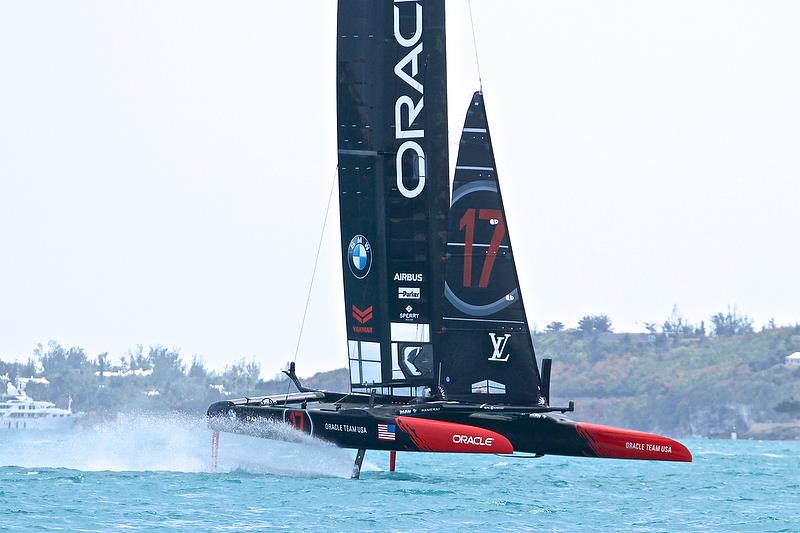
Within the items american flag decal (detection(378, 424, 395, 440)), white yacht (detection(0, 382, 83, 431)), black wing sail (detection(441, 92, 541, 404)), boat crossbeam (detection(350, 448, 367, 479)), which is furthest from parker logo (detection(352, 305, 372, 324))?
white yacht (detection(0, 382, 83, 431))

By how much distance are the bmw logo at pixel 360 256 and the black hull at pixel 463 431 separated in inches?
100

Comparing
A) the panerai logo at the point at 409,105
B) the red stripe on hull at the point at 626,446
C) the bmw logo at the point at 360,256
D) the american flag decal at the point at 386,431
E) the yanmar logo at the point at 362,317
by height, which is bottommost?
the red stripe on hull at the point at 626,446

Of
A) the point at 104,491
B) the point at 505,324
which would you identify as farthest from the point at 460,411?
the point at 104,491

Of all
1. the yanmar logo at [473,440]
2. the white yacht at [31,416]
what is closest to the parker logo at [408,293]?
the yanmar logo at [473,440]

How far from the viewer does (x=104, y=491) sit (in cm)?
2439

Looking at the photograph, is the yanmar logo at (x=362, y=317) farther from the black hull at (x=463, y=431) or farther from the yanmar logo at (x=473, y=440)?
the yanmar logo at (x=473, y=440)

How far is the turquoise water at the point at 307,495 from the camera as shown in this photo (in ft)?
67.7

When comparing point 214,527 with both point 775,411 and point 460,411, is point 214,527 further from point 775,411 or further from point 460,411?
point 775,411

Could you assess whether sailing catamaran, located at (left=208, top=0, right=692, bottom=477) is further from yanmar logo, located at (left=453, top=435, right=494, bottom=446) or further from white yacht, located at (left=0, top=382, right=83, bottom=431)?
white yacht, located at (left=0, top=382, right=83, bottom=431)

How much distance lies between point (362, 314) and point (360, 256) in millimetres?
1040

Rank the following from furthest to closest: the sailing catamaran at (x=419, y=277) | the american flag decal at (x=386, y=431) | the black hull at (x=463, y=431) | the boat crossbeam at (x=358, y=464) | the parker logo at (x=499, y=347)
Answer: the boat crossbeam at (x=358, y=464) < the parker logo at (x=499, y=347) < the sailing catamaran at (x=419, y=277) < the american flag decal at (x=386, y=431) < the black hull at (x=463, y=431)

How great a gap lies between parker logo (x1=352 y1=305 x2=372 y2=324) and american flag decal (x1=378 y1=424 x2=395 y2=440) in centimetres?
298

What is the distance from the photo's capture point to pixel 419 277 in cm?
2620

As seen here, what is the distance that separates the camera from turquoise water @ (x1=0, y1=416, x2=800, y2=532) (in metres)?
20.6
